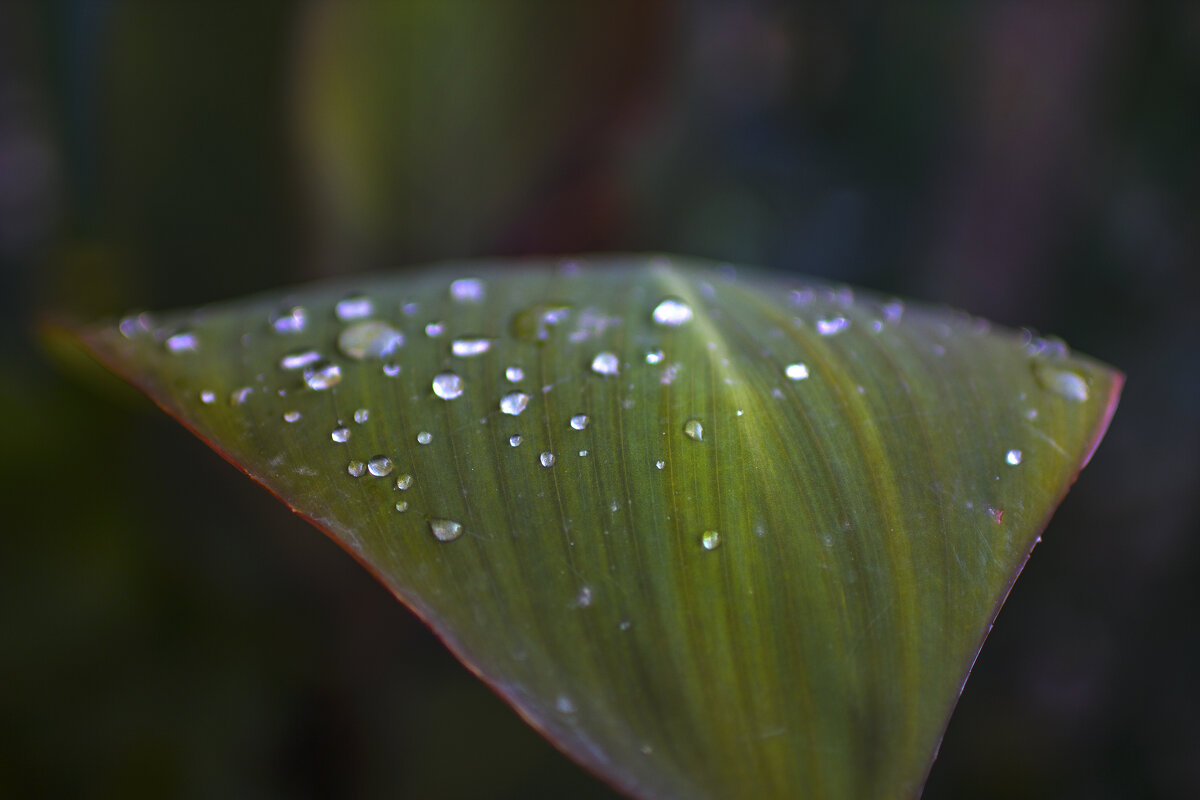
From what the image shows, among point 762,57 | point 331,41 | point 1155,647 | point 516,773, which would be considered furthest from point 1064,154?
point 516,773

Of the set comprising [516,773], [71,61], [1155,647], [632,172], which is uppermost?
[71,61]

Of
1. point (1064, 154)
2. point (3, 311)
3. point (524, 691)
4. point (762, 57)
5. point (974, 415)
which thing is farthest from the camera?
point (762, 57)

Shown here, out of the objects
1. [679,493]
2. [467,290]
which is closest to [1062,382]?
[679,493]

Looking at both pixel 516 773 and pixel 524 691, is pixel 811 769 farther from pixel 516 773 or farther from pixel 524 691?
pixel 516 773

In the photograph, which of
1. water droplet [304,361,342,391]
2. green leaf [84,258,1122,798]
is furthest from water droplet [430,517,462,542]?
water droplet [304,361,342,391]

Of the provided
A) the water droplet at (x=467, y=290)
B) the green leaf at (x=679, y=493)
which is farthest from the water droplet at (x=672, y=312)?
the water droplet at (x=467, y=290)

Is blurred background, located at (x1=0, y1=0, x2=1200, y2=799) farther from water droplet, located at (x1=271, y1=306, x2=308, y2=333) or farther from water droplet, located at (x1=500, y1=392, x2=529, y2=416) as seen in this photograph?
water droplet, located at (x1=500, y1=392, x2=529, y2=416)

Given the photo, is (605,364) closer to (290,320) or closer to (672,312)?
(672,312)
